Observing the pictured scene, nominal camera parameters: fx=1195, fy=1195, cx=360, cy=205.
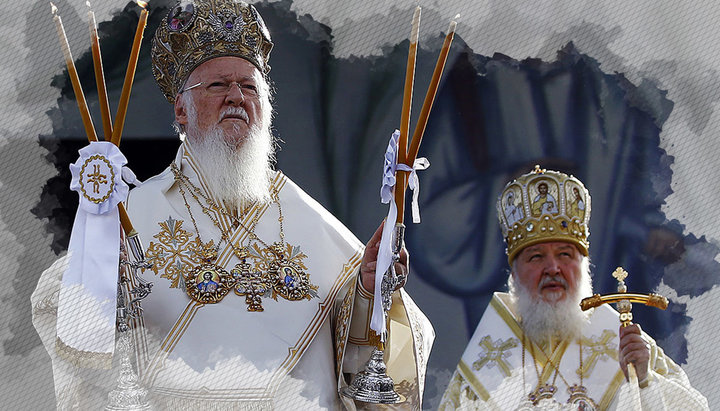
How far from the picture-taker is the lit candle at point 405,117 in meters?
4.43

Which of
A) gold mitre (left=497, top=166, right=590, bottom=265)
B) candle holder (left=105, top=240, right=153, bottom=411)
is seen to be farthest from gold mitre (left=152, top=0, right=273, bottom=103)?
gold mitre (left=497, top=166, right=590, bottom=265)

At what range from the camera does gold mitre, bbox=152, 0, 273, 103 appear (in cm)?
528

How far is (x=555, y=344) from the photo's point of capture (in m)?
5.42

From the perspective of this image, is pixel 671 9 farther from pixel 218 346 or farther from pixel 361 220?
pixel 218 346

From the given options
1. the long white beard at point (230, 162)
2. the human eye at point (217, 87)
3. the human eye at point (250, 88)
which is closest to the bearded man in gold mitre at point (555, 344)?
the long white beard at point (230, 162)

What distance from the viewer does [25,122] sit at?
18.6 feet

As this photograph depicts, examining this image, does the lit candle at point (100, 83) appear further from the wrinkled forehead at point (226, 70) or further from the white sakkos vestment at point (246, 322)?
the wrinkled forehead at point (226, 70)

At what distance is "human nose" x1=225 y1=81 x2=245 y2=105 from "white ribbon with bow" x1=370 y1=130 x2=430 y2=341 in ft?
2.94

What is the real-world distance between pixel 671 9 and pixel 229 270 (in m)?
2.83

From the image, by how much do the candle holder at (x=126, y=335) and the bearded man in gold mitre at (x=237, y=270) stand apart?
341 millimetres

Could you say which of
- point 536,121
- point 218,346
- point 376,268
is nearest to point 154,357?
point 218,346

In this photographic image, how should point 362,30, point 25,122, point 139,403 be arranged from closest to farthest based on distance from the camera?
1. point 139,403
2. point 25,122
3. point 362,30

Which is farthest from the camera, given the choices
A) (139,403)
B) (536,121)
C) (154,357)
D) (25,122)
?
(536,121)

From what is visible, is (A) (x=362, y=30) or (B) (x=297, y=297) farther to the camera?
(A) (x=362, y=30)
